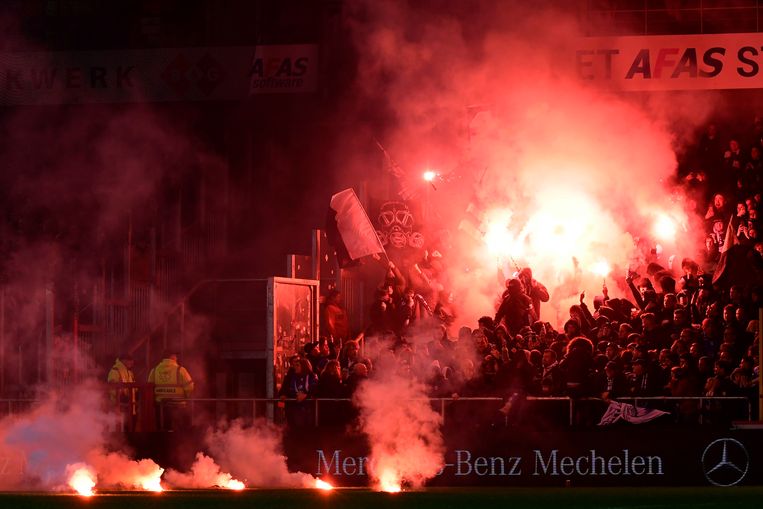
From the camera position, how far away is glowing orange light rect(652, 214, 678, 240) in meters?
19.3

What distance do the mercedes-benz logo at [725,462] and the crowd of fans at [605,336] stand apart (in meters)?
0.55

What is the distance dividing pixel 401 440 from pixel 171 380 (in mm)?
3477

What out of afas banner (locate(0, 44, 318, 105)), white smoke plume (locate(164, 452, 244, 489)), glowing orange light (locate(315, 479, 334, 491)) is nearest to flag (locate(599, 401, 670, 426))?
glowing orange light (locate(315, 479, 334, 491))

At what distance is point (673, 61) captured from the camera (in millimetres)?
19344

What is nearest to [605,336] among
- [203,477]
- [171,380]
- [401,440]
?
[401,440]

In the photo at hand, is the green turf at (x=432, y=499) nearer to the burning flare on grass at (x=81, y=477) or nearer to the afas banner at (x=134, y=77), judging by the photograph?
the burning flare on grass at (x=81, y=477)

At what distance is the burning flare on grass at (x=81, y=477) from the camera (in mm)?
14766

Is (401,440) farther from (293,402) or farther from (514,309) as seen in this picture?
(514,309)

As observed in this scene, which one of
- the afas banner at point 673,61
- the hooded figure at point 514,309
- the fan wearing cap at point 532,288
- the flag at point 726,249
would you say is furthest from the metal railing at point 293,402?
the afas banner at point 673,61

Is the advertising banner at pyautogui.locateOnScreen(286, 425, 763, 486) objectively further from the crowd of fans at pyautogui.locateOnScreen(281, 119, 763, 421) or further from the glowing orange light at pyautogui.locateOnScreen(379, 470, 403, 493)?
the crowd of fans at pyautogui.locateOnScreen(281, 119, 763, 421)

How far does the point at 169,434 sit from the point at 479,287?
22.1ft

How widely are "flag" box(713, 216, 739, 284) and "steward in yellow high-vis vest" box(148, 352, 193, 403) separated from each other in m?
6.34

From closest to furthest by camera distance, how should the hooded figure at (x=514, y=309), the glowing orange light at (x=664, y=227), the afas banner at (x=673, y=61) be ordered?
the hooded figure at (x=514, y=309) → the afas banner at (x=673, y=61) → the glowing orange light at (x=664, y=227)

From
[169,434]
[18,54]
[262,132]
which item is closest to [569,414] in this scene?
[169,434]
